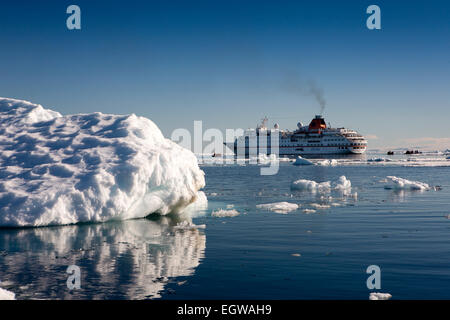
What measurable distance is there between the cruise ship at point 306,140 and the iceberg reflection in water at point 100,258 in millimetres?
115331

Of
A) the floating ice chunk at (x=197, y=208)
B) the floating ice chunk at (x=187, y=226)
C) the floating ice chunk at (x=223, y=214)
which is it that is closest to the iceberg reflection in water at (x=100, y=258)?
the floating ice chunk at (x=187, y=226)

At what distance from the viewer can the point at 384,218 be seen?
1516 centimetres

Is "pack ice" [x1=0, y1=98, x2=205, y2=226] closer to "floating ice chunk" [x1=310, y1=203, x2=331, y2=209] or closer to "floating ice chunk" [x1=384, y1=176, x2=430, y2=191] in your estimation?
"floating ice chunk" [x1=310, y1=203, x2=331, y2=209]

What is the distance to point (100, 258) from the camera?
970cm

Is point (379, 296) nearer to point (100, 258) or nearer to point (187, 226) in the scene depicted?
point (100, 258)

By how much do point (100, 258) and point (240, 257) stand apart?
3107mm

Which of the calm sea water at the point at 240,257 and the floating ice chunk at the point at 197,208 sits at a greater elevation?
the floating ice chunk at the point at 197,208

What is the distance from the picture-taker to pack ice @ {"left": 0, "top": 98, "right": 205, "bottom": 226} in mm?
13125

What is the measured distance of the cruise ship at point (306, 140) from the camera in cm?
12425

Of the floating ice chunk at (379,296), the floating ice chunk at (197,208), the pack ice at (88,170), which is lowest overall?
the floating ice chunk at (379,296)

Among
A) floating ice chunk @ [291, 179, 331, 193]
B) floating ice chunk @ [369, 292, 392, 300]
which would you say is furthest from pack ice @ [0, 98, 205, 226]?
floating ice chunk @ [291, 179, 331, 193]

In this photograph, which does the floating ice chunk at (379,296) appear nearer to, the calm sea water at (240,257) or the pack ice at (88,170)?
the calm sea water at (240,257)

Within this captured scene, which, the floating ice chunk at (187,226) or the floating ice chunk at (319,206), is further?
the floating ice chunk at (319,206)
